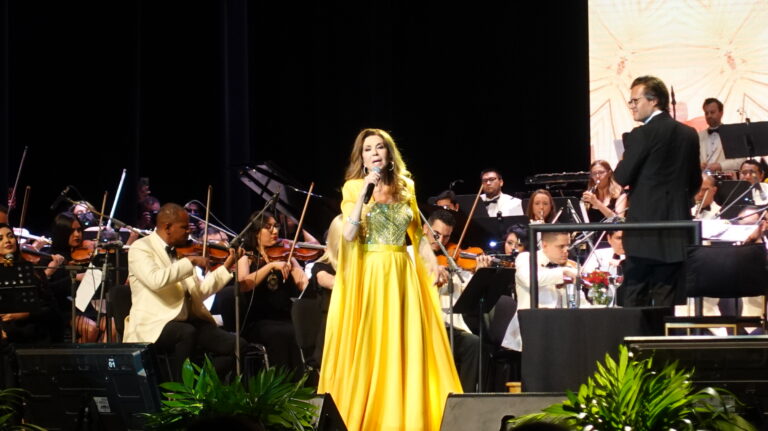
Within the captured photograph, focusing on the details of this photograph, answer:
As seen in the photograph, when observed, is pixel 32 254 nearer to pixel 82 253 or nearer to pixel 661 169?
pixel 82 253

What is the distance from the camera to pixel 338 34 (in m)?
12.5

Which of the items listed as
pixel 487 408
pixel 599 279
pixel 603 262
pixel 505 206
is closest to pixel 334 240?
pixel 599 279

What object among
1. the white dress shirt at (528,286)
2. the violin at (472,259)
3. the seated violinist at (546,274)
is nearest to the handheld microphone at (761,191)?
the violin at (472,259)

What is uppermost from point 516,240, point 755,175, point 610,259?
point 755,175

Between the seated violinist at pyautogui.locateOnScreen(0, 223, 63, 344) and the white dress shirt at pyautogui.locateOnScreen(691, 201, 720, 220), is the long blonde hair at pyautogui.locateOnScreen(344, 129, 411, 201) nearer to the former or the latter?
the seated violinist at pyautogui.locateOnScreen(0, 223, 63, 344)

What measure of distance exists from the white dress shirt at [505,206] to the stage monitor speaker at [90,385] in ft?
20.6

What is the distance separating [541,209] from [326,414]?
16.9 ft

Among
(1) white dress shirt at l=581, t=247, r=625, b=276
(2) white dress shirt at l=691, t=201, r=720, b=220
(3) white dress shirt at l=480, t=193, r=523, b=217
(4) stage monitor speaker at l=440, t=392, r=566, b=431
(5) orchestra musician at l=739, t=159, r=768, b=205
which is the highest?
(5) orchestra musician at l=739, t=159, r=768, b=205

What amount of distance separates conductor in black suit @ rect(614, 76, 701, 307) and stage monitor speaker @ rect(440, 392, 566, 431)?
1.69 meters

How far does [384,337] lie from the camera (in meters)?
5.51

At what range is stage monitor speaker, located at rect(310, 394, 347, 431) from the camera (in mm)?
3752

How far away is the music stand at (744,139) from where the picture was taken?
9562 millimetres

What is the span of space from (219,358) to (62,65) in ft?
19.3

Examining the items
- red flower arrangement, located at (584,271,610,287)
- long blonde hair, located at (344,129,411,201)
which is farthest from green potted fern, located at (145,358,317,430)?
red flower arrangement, located at (584,271,610,287)
